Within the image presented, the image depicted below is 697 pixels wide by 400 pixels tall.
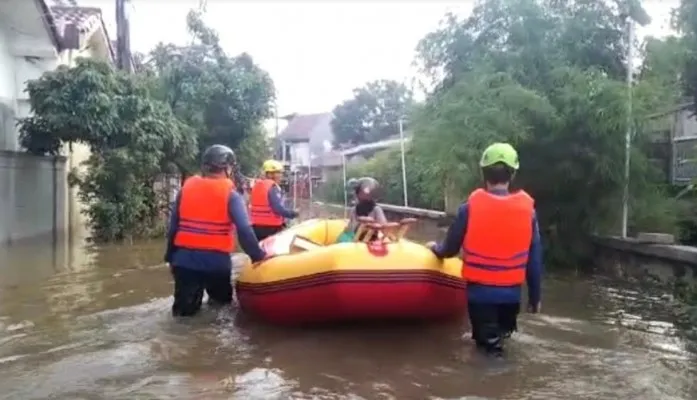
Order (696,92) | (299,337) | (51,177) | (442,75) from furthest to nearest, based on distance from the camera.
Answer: (51,177), (442,75), (696,92), (299,337)

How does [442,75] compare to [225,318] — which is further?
[442,75]

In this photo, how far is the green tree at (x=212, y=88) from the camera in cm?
2023

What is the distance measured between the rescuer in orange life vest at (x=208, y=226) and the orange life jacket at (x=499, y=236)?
1.93m

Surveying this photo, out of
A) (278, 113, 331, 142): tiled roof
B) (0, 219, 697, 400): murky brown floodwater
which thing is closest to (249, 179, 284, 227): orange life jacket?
(0, 219, 697, 400): murky brown floodwater

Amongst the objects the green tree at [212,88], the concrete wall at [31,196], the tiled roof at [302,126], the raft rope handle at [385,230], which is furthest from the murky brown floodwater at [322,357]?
the tiled roof at [302,126]

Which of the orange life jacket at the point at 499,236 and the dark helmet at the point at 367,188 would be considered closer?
the orange life jacket at the point at 499,236

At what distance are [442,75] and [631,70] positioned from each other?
4.96 m

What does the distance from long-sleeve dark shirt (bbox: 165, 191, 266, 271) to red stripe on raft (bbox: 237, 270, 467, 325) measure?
Result: 1.09 ft

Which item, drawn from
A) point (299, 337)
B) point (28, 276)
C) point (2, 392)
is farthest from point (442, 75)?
point (2, 392)

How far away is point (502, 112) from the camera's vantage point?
9.78 metres

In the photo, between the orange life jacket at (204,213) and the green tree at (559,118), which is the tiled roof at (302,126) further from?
the orange life jacket at (204,213)

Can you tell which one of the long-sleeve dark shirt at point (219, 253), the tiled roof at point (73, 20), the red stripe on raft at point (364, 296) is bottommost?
the red stripe on raft at point (364, 296)

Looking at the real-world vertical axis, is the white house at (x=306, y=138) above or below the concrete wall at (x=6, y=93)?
above

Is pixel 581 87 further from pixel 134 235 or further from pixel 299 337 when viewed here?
pixel 134 235
